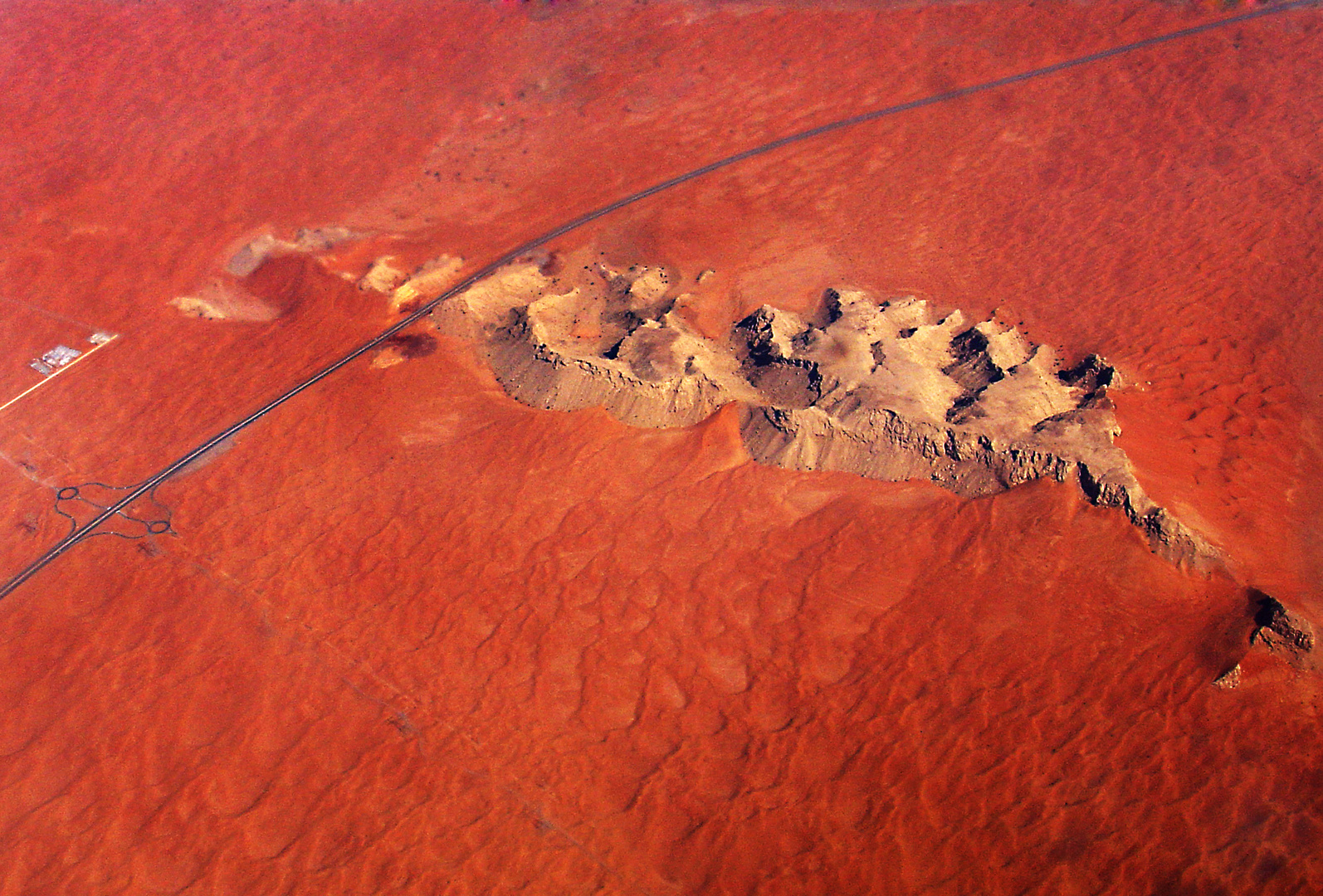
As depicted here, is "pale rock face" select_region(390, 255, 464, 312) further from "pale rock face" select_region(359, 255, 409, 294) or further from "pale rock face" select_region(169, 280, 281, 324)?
"pale rock face" select_region(169, 280, 281, 324)

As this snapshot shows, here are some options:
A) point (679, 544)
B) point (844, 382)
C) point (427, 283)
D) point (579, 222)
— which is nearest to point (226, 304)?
point (427, 283)

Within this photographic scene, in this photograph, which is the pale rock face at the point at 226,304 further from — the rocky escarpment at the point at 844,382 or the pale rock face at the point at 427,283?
the rocky escarpment at the point at 844,382

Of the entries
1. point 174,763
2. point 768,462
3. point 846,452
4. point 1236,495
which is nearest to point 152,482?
point 174,763

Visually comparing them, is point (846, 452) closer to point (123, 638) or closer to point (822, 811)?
point (822, 811)

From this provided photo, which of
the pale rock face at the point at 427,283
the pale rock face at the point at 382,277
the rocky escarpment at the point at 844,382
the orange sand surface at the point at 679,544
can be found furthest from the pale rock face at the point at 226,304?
the rocky escarpment at the point at 844,382

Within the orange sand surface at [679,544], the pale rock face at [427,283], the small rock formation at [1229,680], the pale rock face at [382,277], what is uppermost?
the pale rock face at [382,277]
